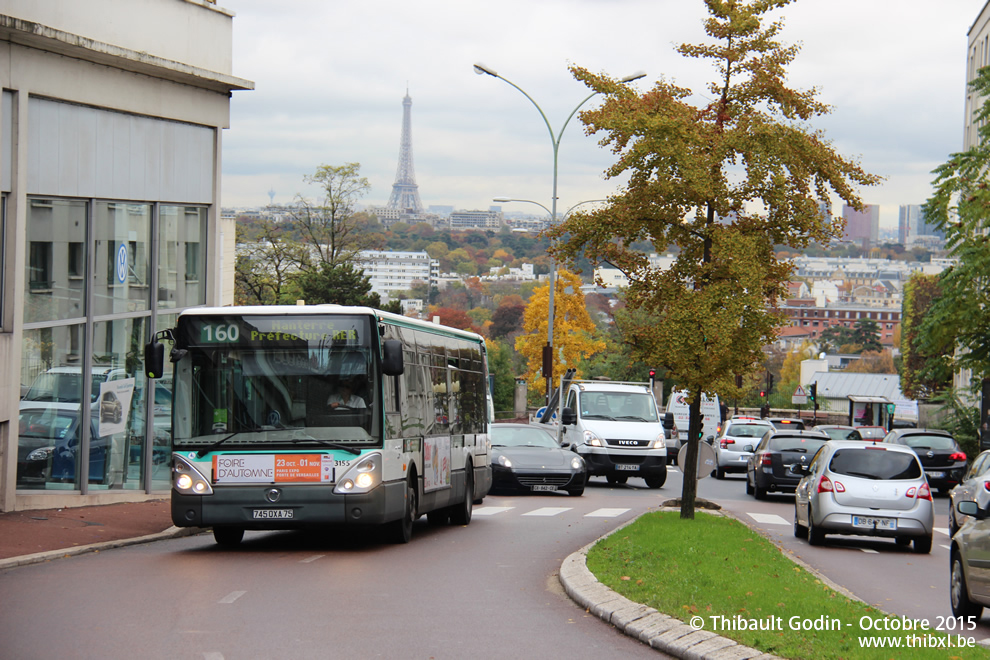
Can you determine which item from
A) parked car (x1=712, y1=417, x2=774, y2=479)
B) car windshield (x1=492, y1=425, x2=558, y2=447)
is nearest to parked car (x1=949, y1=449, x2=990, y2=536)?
car windshield (x1=492, y1=425, x2=558, y2=447)

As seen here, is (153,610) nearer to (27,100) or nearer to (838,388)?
(27,100)

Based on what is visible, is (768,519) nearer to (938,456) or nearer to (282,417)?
(282,417)

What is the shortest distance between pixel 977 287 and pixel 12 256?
2403 centimetres

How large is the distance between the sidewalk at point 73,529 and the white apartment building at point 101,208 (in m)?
1.03

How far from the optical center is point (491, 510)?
74.2ft

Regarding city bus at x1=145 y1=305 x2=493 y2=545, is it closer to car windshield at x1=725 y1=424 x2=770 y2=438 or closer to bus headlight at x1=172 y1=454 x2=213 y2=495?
bus headlight at x1=172 y1=454 x2=213 y2=495

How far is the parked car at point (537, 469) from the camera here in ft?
85.4

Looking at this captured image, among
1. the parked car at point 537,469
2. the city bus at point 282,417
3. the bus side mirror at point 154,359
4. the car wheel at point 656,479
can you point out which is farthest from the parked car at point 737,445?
the bus side mirror at point 154,359

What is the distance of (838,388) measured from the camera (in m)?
122

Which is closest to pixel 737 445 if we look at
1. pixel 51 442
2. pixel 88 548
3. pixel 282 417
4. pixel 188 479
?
pixel 51 442

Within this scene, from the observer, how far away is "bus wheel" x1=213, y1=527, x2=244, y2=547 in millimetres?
14875

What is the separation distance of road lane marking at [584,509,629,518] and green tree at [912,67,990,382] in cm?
1286

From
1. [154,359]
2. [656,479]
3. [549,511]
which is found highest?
[154,359]

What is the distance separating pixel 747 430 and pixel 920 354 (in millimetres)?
6615
